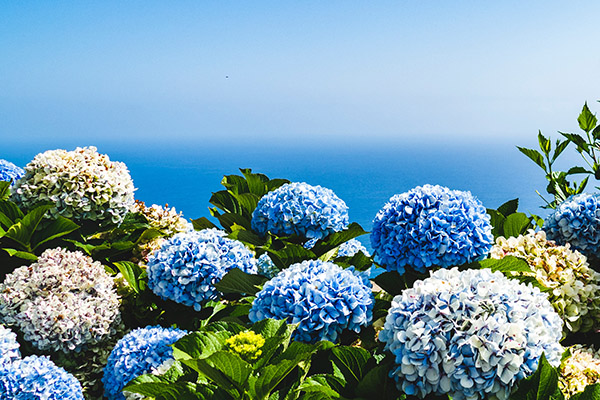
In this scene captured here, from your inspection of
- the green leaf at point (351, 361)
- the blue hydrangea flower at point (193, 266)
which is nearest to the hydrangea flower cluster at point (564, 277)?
the green leaf at point (351, 361)

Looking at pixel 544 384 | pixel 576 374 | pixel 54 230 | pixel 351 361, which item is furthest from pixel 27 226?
pixel 576 374

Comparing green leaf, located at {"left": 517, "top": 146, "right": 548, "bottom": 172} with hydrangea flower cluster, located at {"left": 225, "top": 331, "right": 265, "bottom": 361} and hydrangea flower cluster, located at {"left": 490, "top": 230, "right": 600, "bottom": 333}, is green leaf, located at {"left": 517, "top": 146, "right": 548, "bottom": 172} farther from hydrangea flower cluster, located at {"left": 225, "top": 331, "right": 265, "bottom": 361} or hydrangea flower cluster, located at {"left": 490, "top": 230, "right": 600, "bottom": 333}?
hydrangea flower cluster, located at {"left": 225, "top": 331, "right": 265, "bottom": 361}

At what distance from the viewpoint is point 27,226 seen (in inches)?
131

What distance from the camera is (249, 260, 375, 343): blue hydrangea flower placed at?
2.12 m

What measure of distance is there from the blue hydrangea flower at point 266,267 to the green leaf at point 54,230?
1.20 metres

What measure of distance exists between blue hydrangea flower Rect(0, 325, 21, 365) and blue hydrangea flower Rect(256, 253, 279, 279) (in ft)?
4.41

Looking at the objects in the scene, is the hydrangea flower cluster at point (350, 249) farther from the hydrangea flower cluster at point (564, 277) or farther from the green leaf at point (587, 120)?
the green leaf at point (587, 120)

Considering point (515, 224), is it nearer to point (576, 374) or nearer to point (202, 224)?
point (576, 374)

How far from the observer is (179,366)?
202 centimetres

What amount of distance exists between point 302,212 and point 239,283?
59 centimetres

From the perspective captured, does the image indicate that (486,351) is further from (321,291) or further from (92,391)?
(92,391)

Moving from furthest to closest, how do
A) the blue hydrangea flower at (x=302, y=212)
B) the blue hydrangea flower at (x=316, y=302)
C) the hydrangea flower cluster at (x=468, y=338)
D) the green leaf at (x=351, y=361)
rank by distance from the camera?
1. the blue hydrangea flower at (x=302, y=212)
2. the blue hydrangea flower at (x=316, y=302)
3. the green leaf at (x=351, y=361)
4. the hydrangea flower cluster at (x=468, y=338)

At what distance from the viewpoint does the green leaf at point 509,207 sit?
11.7 feet

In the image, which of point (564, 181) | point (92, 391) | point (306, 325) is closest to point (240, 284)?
point (306, 325)
